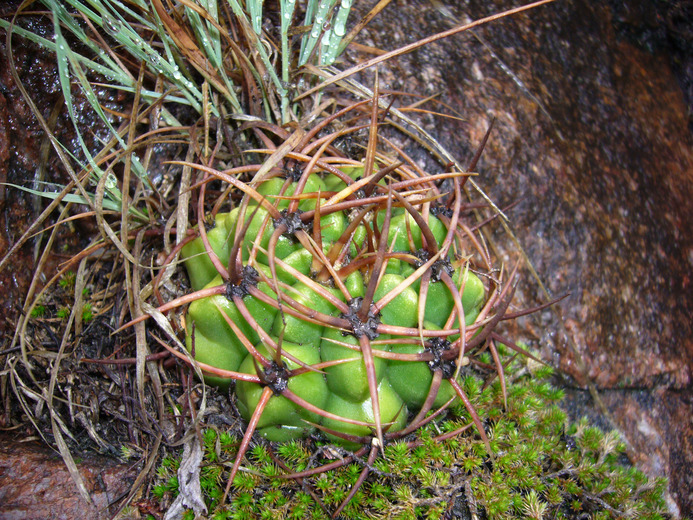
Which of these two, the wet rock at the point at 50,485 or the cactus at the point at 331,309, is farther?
the wet rock at the point at 50,485

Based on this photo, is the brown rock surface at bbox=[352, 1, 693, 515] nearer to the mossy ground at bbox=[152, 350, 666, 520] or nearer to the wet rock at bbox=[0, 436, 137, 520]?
the mossy ground at bbox=[152, 350, 666, 520]

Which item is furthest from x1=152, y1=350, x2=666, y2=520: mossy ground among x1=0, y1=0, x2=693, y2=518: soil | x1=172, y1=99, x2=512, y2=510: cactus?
x1=0, y1=0, x2=693, y2=518: soil

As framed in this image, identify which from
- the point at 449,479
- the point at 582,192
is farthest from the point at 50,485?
the point at 582,192

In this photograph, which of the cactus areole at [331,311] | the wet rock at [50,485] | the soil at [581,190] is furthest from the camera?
the soil at [581,190]

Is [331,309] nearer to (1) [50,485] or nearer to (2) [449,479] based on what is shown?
(2) [449,479]

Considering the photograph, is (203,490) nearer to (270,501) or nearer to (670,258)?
(270,501)

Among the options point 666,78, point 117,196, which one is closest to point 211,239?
point 117,196

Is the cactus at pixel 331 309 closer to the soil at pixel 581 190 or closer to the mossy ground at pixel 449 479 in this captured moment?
the mossy ground at pixel 449 479

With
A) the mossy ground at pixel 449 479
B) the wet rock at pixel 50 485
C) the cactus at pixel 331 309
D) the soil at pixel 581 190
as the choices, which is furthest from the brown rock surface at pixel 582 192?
the wet rock at pixel 50 485
